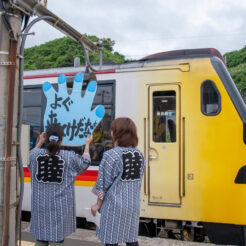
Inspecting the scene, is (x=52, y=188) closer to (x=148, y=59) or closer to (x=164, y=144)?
(x=164, y=144)

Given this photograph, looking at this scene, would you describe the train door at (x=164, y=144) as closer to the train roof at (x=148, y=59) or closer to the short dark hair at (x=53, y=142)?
the train roof at (x=148, y=59)

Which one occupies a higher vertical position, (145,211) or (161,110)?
(161,110)

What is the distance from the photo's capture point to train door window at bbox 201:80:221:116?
14.0 feet

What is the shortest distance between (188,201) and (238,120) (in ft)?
4.35

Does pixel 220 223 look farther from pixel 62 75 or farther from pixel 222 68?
pixel 62 75

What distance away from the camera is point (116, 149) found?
2.62 meters

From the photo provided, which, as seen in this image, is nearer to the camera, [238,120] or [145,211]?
[238,120]

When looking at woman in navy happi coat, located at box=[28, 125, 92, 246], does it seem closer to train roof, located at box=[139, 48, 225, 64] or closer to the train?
the train

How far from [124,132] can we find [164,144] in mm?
1921

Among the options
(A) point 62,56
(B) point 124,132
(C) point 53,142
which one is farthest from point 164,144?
(A) point 62,56

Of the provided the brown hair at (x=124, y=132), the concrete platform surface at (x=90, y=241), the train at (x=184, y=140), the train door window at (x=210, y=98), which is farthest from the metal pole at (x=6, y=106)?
the train door window at (x=210, y=98)

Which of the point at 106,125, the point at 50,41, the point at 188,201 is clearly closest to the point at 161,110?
the point at 106,125

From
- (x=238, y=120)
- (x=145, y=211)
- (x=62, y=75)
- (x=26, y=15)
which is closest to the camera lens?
(x=26, y=15)

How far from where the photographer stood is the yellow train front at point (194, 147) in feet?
13.5
